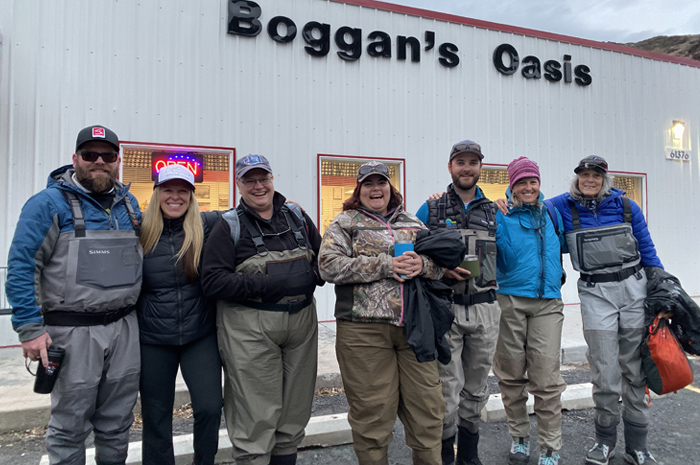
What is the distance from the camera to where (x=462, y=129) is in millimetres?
8234

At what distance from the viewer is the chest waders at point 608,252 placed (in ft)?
10.8

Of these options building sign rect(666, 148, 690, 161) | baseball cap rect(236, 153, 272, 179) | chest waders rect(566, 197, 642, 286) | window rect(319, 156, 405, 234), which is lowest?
chest waders rect(566, 197, 642, 286)

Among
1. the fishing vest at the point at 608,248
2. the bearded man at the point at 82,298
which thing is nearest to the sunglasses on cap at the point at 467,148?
the fishing vest at the point at 608,248

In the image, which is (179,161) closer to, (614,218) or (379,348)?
(379,348)

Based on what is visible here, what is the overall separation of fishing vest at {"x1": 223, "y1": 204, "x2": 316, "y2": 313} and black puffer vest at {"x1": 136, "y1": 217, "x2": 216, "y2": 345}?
32cm

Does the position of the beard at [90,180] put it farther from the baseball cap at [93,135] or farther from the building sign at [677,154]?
the building sign at [677,154]

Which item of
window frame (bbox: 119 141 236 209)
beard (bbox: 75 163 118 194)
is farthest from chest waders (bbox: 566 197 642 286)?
window frame (bbox: 119 141 236 209)

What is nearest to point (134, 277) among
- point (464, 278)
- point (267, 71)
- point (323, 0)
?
point (464, 278)

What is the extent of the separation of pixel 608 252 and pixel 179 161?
5887 mm

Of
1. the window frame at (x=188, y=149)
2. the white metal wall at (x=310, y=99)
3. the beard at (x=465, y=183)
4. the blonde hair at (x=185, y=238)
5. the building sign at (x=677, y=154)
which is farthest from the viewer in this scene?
the building sign at (x=677, y=154)

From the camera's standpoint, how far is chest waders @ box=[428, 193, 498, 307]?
3.14 metres

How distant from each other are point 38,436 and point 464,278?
12.8 feet

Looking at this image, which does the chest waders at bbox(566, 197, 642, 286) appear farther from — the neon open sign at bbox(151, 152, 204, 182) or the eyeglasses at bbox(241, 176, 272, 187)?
the neon open sign at bbox(151, 152, 204, 182)

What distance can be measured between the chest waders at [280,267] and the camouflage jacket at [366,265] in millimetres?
150
